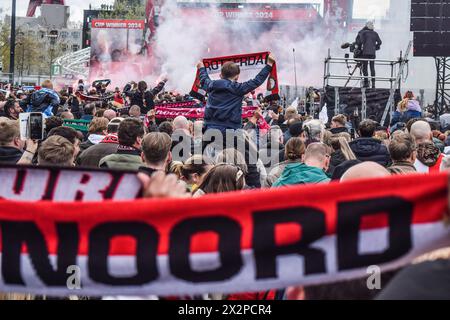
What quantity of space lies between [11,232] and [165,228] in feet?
1.62

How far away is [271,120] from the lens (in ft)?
48.5

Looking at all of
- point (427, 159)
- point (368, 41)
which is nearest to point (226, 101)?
point (427, 159)

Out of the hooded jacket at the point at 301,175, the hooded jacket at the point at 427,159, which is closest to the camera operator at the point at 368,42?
the hooded jacket at the point at 427,159

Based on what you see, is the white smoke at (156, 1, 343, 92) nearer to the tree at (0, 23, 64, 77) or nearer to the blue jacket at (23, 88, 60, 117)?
the tree at (0, 23, 64, 77)

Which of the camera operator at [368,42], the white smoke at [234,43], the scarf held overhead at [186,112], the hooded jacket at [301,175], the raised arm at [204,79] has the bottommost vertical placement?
the hooded jacket at [301,175]

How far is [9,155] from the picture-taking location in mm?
5820

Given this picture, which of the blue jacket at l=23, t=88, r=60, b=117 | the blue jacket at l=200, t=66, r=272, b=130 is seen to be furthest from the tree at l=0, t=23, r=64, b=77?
the blue jacket at l=200, t=66, r=272, b=130

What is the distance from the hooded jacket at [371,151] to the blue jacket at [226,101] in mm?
1306

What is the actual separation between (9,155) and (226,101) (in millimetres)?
2872

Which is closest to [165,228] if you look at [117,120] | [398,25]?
[117,120]

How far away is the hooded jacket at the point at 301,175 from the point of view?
5.61 metres

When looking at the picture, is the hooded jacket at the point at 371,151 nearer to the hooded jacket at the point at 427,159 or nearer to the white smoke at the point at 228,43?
the hooded jacket at the point at 427,159

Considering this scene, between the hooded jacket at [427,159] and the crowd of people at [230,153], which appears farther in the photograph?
the hooded jacket at [427,159]

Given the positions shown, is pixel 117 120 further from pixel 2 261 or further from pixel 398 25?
pixel 398 25
